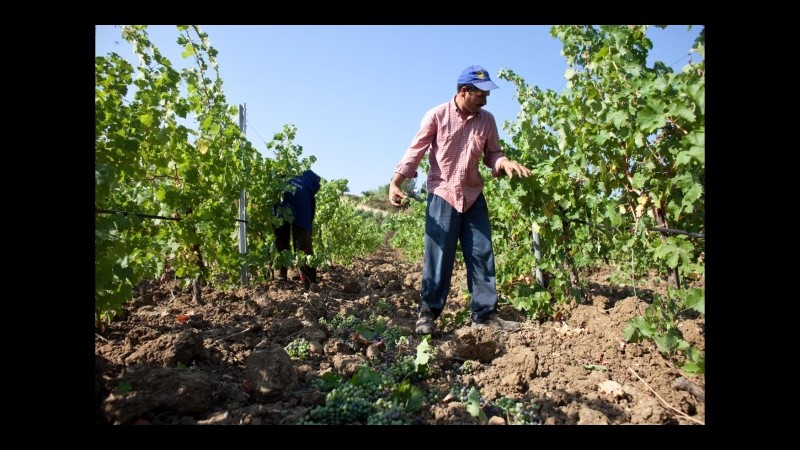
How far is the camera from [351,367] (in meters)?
2.54

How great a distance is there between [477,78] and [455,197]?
2.80 ft

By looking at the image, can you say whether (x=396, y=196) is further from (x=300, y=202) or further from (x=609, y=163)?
(x=300, y=202)

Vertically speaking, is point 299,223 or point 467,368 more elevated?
point 299,223

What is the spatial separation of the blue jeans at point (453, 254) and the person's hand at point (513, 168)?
11.9 inches

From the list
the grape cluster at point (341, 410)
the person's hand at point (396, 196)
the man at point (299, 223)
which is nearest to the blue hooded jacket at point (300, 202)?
the man at point (299, 223)

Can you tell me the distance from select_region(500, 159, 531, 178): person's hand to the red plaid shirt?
68 millimetres

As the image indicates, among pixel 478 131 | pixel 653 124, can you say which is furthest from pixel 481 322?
pixel 653 124

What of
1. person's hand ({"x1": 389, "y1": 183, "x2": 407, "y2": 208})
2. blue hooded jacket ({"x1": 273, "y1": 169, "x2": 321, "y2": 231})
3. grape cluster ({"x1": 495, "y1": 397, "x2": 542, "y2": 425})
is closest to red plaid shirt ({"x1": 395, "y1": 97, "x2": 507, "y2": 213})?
person's hand ({"x1": 389, "y1": 183, "x2": 407, "y2": 208})

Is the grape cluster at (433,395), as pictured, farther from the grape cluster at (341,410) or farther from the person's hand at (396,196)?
the person's hand at (396,196)

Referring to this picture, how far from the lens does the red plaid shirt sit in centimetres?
340

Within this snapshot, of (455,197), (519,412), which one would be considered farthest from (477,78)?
(519,412)

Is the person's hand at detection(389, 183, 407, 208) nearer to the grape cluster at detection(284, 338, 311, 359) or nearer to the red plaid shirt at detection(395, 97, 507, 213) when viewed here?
the red plaid shirt at detection(395, 97, 507, 213)

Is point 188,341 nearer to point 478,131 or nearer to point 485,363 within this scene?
point 485,363
